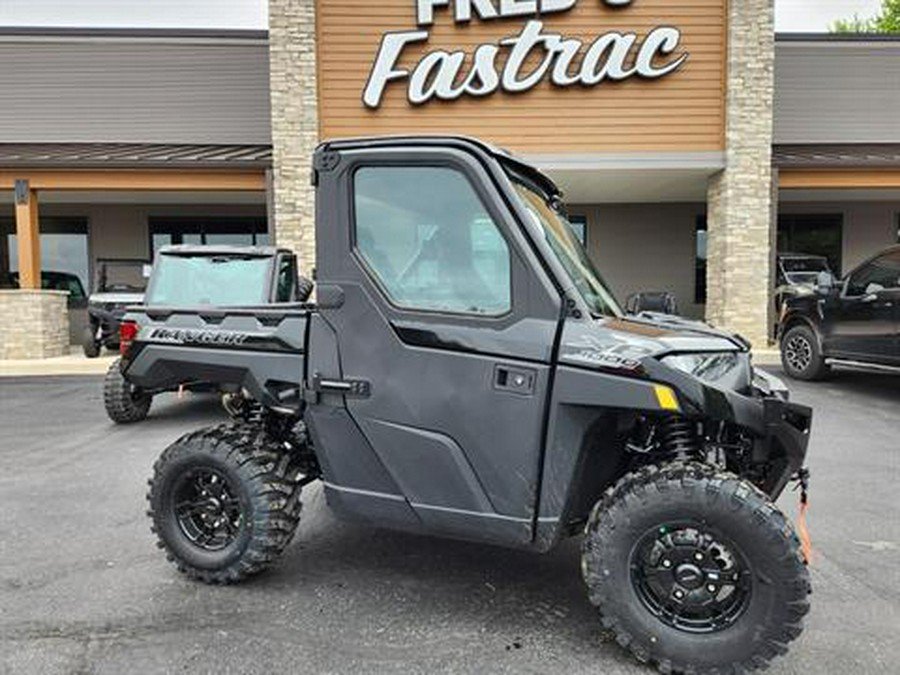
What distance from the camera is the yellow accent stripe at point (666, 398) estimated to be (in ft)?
8.34

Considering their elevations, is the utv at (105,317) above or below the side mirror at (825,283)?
below

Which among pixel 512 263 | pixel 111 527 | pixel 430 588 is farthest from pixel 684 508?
pixel 111 527

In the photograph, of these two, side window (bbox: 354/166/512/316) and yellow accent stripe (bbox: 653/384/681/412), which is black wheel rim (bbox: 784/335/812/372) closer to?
yellow accent stripe (bbox: 653/384/681/412)

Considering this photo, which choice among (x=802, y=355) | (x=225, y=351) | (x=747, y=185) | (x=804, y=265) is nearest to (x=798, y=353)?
(x=802, y=355)

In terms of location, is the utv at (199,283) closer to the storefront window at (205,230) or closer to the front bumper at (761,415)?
the front bumper at (761,415)

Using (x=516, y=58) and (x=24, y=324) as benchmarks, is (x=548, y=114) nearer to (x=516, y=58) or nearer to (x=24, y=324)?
(x=516, y=58)

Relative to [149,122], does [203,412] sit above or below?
below

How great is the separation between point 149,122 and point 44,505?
40.7 feet

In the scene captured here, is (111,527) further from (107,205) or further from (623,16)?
(107,205)

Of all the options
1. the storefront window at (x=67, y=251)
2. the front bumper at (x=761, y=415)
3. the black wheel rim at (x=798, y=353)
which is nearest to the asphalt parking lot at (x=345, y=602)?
the front bumper at (x=761, y=415)

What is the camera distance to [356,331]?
296cm

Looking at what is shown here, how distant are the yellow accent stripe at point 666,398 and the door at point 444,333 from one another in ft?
1.39

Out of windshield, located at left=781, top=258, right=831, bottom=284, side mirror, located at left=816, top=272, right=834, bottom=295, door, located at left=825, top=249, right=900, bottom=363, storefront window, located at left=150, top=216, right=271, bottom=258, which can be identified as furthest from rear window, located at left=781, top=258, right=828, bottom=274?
storefront window, located at left=150, top=216, right=271, bottom=258

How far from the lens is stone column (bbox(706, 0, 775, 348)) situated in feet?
38.5
